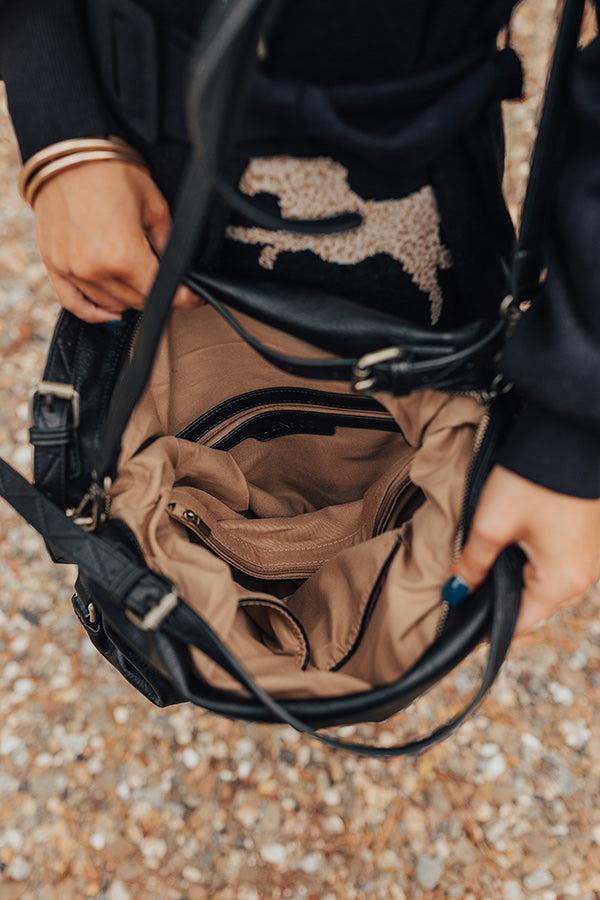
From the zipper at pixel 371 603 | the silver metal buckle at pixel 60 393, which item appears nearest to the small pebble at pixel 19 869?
the zipper at pixel 371 603

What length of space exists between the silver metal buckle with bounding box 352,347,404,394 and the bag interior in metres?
0.07

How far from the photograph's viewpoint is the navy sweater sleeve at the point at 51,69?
0.63 metres

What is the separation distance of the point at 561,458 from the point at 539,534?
0.07 m

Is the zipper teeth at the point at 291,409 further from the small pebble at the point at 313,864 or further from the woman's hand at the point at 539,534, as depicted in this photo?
the small pebble at the point at 313,864

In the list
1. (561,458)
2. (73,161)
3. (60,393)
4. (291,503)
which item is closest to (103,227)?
(73,161)

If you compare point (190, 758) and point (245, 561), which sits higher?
point (245, 561)

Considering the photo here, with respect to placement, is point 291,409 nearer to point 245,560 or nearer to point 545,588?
point 245,560

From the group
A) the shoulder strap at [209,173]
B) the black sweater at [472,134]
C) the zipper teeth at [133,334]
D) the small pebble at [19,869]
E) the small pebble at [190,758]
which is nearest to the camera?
the shoulder strap at [209,173]

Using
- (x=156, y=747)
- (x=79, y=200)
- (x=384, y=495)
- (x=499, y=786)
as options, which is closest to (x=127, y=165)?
(x=79, y=200)

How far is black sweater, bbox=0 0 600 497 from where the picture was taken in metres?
0.55

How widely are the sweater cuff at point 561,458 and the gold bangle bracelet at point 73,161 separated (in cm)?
42

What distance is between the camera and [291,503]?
3.71ft

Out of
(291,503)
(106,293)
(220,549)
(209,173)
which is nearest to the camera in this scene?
(209,173)

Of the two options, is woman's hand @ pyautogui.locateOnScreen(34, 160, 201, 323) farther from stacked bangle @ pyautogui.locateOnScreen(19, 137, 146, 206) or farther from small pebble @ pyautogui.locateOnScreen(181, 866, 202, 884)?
small pebble @ pyautogui.locateOnScreen(181, 866, 202, 884)
